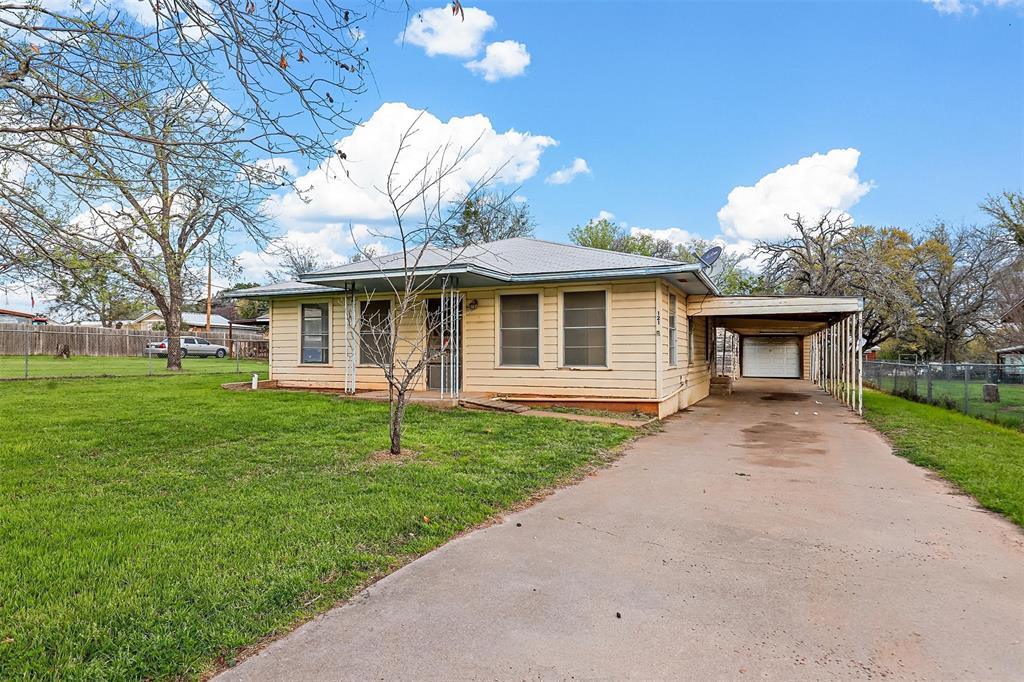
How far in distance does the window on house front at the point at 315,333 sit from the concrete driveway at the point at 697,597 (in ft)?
30.4

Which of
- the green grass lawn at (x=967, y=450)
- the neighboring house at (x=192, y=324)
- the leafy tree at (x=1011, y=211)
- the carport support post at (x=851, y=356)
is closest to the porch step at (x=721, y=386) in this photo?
the carport support post at (x=851, y=356)

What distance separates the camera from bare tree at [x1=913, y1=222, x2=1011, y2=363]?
989 inches

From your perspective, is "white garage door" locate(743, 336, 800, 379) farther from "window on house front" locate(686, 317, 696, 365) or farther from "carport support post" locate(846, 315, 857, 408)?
"window on house front" locate(686, 317, 696, 365)

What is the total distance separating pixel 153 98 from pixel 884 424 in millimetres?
11467

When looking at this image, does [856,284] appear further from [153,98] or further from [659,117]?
[153,98]

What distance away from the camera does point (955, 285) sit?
1021 inches

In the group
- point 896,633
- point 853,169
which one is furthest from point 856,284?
point 896,633

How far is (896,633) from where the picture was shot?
2.64 metres

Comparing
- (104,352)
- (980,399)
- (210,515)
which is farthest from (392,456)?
(104,352)

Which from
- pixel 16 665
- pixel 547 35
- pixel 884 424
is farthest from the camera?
pixel 884 424

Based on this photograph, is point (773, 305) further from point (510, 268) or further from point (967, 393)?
point (510, 268)

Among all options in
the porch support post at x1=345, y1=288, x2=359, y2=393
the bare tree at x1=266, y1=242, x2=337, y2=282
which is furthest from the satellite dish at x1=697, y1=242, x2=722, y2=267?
the bare tree at x1=266, y1=242, x2=337, y2=282

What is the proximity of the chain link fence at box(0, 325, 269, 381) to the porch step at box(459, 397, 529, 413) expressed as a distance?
37.6 ft

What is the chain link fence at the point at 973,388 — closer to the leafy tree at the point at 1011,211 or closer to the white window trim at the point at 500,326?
the leafy tree at the point at 1011,211
